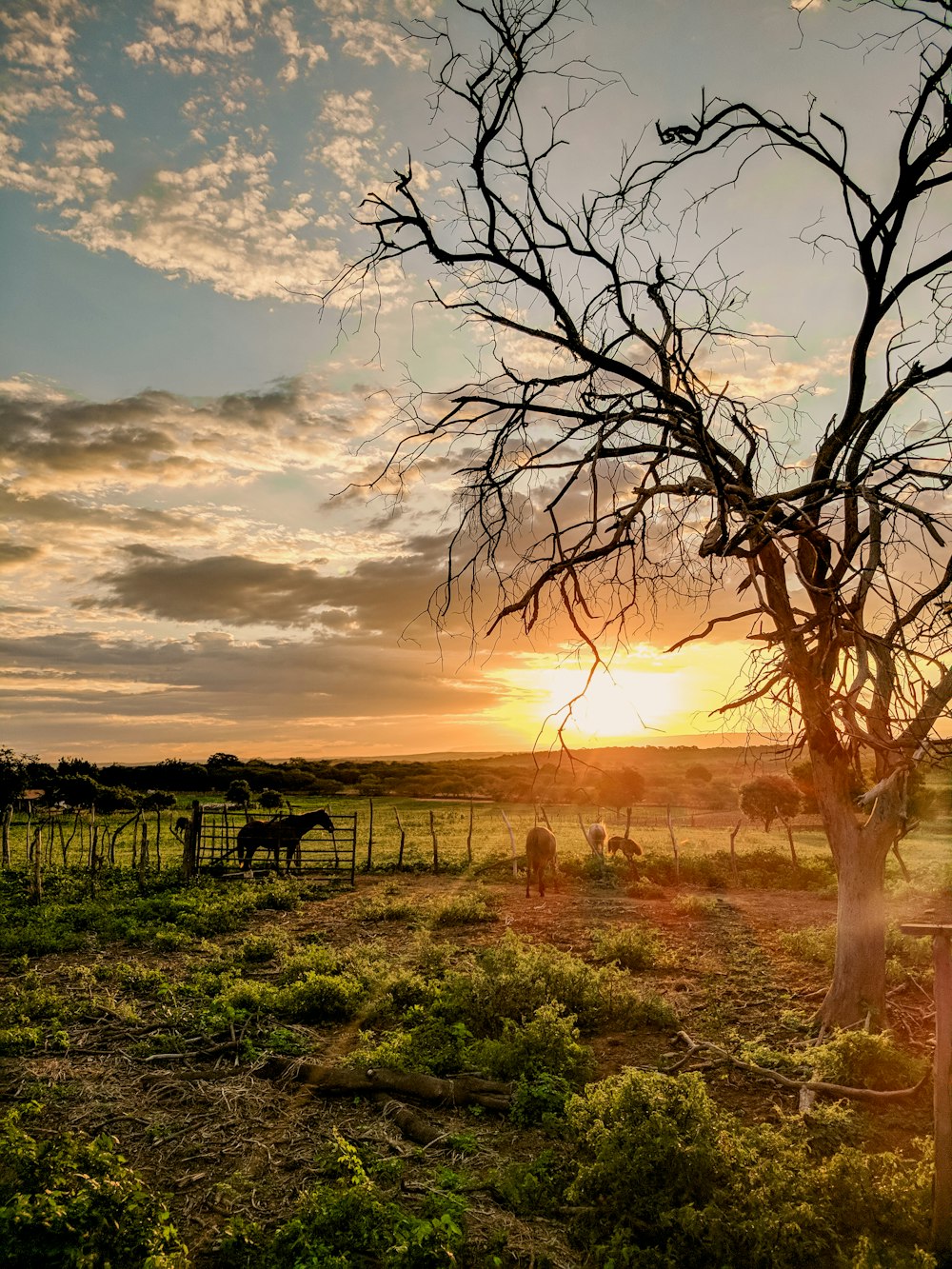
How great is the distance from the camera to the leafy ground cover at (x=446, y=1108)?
4.63m

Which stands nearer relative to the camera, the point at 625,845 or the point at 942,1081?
the point at 942,1081

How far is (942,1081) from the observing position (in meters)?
4.92

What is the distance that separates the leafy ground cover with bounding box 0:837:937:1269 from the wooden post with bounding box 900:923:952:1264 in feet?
0.51

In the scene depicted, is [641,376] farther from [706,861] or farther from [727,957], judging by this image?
[706,861]

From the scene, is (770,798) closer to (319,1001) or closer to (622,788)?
(622,788)

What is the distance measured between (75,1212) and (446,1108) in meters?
3.44

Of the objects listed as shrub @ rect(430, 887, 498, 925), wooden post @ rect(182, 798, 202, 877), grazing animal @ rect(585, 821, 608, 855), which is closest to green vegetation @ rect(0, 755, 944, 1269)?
shrub @ rect(430, 887, 498, 925)

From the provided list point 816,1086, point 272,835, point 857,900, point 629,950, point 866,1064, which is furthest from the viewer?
point 272,835

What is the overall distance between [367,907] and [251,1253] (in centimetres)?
1235

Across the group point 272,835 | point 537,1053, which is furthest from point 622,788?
point 537,1053

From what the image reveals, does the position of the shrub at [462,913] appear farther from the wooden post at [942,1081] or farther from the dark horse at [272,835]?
the wooden post at [942,1081]

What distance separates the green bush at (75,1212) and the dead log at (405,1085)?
2.24 metres

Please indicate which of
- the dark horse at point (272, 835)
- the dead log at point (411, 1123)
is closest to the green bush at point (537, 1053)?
the dead log at point (411, 1123)

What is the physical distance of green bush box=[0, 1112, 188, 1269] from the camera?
165 inches
